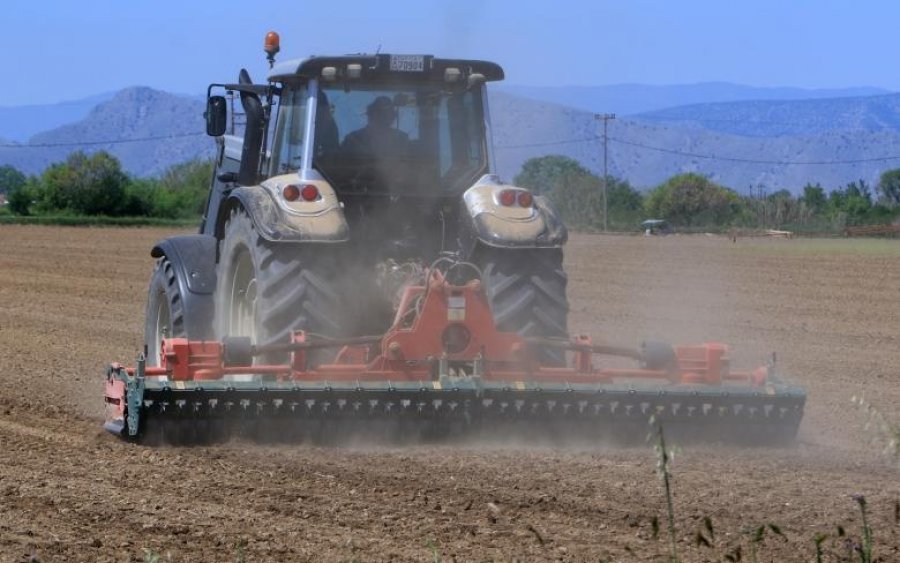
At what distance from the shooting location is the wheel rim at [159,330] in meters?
10.6

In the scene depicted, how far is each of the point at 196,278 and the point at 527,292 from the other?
7.65 ft

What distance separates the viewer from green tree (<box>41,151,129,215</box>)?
2744 inches

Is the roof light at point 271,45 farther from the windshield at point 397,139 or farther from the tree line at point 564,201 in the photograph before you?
the tree line at point 564,201

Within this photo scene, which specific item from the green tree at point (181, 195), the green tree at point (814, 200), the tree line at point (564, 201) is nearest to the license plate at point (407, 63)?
the tree line at point (564, 201)

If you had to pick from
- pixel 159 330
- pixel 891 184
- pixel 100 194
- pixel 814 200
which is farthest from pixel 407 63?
pixel 891 184

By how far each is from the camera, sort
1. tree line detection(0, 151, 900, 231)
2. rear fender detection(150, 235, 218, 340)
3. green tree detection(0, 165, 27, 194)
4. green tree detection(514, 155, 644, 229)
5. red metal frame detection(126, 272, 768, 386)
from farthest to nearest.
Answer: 1. green tree detection(0, 165, 27, 194)
2. green tree detection(514, 155, 644, 229)
3. tree line detection(0, 151, 900, 231)
4. rear fender detection(150, 235, 218, 340)
5. red metal frame detection(126, 272, 768, 386)

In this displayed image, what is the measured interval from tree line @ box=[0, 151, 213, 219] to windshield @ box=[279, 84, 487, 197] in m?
58.0

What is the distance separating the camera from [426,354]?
330 inches

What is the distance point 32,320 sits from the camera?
1639 centimetres

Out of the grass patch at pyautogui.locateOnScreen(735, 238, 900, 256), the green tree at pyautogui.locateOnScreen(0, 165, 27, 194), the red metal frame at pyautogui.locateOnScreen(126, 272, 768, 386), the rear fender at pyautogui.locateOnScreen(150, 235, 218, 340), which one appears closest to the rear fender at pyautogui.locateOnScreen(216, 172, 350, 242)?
the red metal frame at pyautogui.locateOnScreen(126, 272, 768, 386)

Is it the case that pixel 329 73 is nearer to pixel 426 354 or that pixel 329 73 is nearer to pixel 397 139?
pixel 397 139

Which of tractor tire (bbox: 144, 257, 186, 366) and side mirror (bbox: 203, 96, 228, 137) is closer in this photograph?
side mirror (bbox: 203, 96, 228, 137)

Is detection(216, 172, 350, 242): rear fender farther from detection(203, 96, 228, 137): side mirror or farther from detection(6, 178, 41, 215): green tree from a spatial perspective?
detection(6, 178, 41, 215): green tree

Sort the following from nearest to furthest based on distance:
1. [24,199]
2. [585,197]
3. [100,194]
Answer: [100,194]
[24,199]
[585,197]
